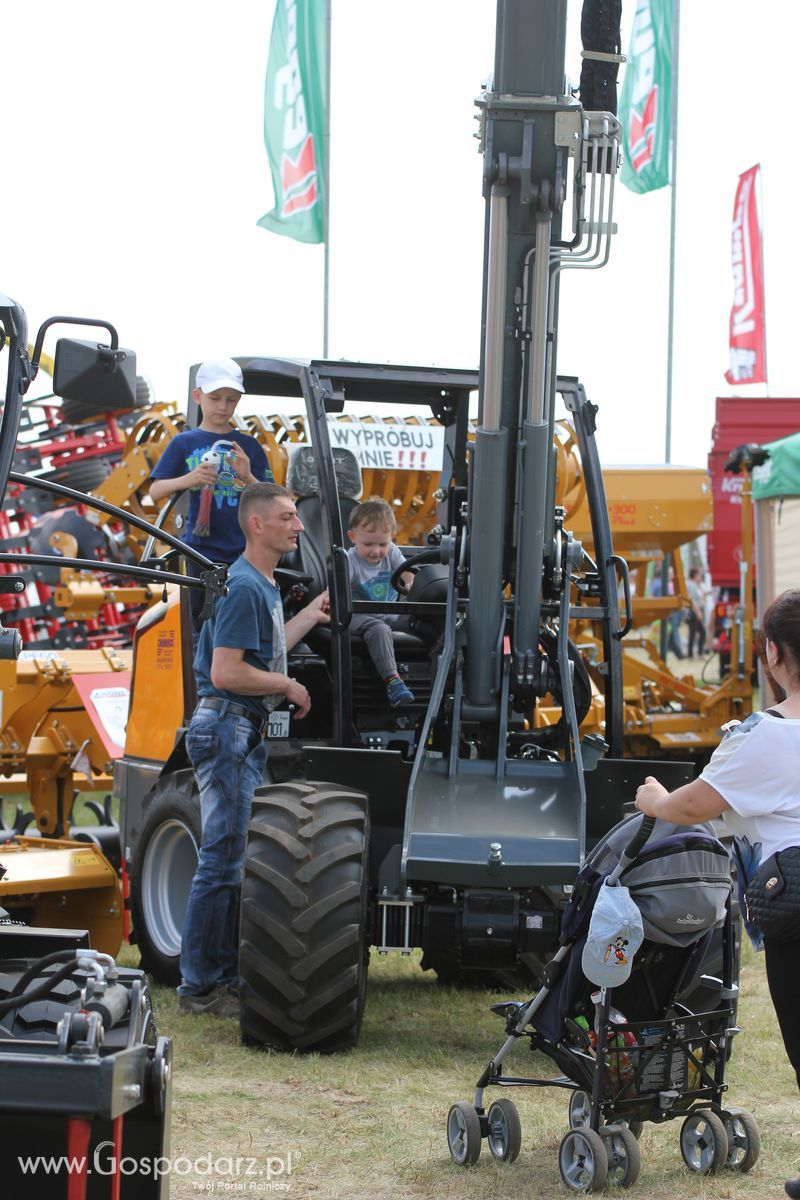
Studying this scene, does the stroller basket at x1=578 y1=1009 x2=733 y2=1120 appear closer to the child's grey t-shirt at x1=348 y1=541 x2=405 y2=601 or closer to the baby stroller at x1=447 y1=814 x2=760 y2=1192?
the baby stroller at x1=447 y1=814 x2=760 y2=1192

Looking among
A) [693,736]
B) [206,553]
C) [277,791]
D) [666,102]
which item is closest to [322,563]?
[206,553]

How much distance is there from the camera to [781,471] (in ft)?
42.4

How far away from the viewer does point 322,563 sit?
7.31m

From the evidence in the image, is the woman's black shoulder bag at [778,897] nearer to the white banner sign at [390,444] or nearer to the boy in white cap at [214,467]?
the boy in white cap at [214,467]

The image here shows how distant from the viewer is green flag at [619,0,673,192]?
19.0 meters

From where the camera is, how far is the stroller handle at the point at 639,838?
436 cm

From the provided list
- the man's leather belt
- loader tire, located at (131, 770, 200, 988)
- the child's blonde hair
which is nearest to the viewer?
the man's leather belt

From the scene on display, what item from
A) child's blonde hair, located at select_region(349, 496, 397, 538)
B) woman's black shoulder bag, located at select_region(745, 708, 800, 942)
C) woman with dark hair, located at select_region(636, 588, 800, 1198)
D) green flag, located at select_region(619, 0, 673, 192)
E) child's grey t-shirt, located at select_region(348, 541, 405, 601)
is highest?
green flag, located at select_region(619, 0, 673, 192)

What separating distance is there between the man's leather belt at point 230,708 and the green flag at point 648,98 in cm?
1394

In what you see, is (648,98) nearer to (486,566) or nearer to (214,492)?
(214,492)

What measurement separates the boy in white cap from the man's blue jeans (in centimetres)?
92

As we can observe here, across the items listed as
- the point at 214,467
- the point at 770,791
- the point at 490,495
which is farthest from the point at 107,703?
the point at 770,791

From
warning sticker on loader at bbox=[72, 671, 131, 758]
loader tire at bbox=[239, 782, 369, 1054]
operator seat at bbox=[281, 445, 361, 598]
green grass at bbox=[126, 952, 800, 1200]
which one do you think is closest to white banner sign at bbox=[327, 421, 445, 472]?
warning sticker on loader at bbox=[72, 671, 131, 758]

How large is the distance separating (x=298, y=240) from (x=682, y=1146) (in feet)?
44.3
